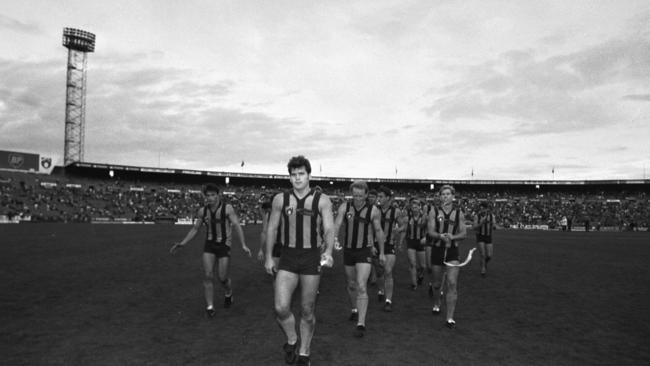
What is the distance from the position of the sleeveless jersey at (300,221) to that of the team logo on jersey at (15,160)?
78065 millimetres

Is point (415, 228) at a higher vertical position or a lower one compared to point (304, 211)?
lower

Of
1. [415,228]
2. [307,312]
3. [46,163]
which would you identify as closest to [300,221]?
[307,312]

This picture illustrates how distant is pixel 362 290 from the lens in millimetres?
6867

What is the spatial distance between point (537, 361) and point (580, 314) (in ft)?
11.5

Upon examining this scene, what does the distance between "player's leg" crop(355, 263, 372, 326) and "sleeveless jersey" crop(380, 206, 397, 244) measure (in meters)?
2.12

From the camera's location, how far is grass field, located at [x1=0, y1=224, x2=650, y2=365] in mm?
5789

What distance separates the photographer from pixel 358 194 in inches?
282

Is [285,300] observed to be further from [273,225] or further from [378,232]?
[378,232]

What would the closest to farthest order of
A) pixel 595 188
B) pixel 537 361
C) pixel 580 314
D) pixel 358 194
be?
1. pixel 537 361
2. pixel 358 194
3. pixel 580 314
4. pixel 595 188

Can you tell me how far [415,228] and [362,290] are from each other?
457 centimetres

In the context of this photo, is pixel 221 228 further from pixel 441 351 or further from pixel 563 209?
pixel 563 209

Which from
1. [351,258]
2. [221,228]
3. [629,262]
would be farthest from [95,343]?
[629,262]

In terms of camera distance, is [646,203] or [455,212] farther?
[646,203]

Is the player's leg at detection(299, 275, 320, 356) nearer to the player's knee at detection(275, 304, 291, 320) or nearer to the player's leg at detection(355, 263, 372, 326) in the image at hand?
the player's knee at detection(275, 304, 291, 320)
